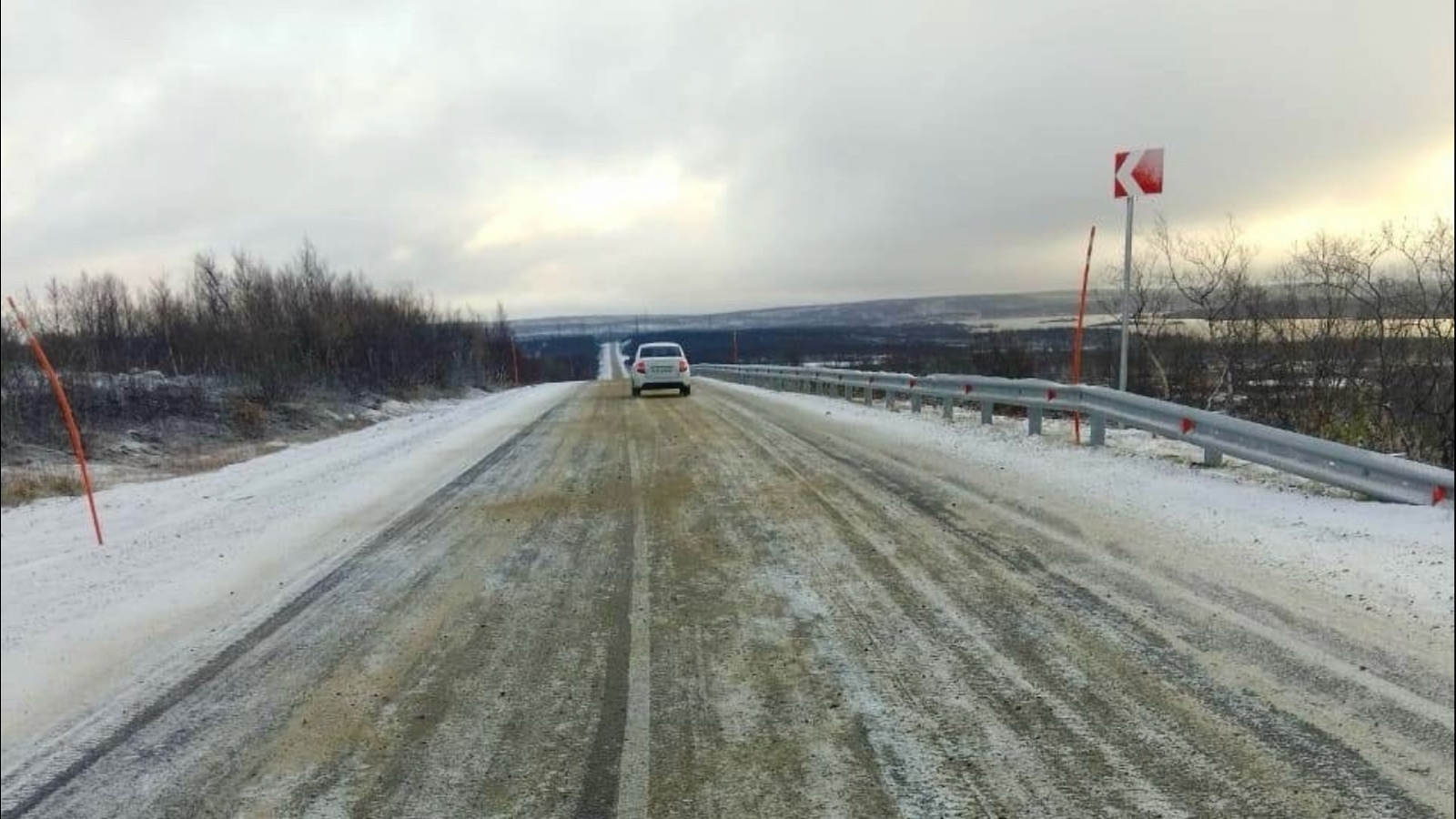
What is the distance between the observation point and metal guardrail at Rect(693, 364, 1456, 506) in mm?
5516

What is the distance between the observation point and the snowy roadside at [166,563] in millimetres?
3195

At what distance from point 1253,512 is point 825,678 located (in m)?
4.38

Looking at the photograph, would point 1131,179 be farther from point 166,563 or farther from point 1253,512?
point 166,563

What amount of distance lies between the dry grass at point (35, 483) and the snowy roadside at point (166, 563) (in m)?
0.07

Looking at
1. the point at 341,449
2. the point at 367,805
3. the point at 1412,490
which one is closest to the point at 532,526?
the point at 367,805

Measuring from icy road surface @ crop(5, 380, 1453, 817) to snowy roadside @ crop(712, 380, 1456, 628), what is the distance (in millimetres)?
41

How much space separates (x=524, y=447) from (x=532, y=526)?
5.78 meters

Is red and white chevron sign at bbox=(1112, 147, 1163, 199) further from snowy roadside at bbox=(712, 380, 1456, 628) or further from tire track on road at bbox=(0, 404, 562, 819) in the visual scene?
tire track on road at bbox=(0, 404, 562, 819)

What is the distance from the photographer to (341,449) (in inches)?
550

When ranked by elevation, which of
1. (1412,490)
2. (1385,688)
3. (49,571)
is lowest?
(1385,688)

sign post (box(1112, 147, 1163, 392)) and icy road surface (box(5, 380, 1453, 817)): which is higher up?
sign post (box(1112, 147, 1163, 392))

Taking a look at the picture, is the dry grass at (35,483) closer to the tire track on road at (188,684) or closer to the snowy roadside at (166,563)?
the snowy roadside at (166,563)

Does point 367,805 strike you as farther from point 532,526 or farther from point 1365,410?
point 1365,410

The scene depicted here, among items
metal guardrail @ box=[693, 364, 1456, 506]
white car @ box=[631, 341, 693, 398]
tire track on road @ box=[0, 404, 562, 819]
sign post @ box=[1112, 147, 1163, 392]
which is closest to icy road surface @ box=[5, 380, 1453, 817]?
tire track on road @ box=[0, 404, 562, 819]
